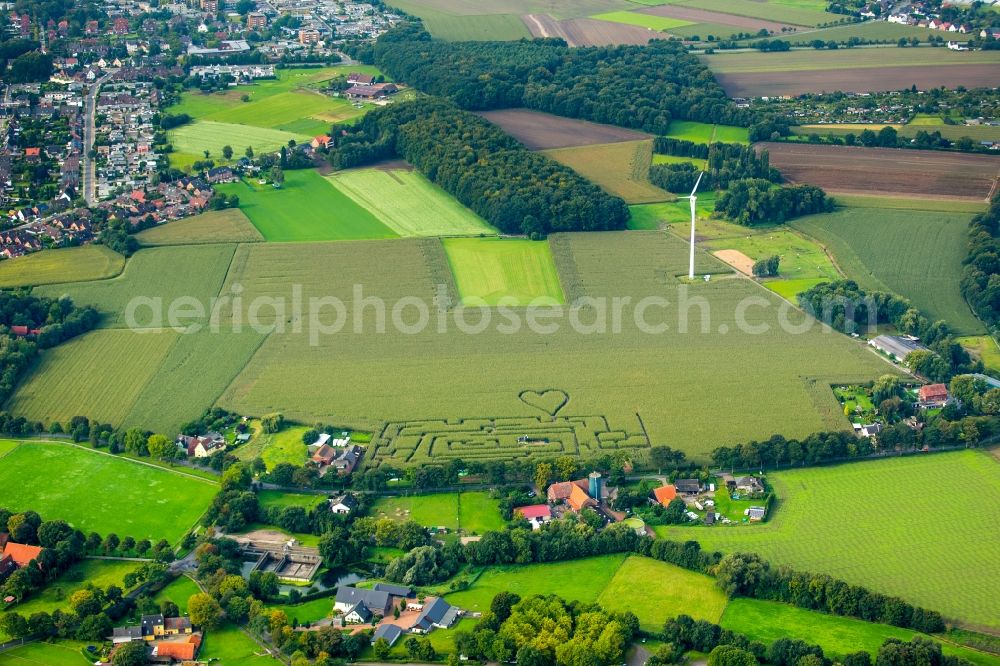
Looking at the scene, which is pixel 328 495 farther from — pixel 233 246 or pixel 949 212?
pixel 949 212

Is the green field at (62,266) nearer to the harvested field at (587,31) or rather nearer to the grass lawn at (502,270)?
the grass lawn at (502,270)

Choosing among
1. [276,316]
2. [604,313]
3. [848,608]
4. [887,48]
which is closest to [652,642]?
[848,608]

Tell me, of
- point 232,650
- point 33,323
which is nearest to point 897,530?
point 232,650

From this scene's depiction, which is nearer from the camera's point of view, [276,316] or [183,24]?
[276,316]

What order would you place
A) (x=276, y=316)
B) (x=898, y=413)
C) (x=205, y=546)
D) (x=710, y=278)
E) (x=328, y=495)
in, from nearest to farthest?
(x=205, y=546), (x=328, y=495), (x=898, y=413), (x=276, y=316), (x=710, y=278)

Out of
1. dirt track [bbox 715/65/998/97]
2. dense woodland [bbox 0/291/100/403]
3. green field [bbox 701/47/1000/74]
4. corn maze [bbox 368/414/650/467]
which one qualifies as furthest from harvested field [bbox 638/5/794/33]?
dense woodland [bbox 0/291/100/403]

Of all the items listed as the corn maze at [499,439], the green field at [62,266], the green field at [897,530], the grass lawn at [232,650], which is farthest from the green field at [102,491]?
the green field at [897,530]
